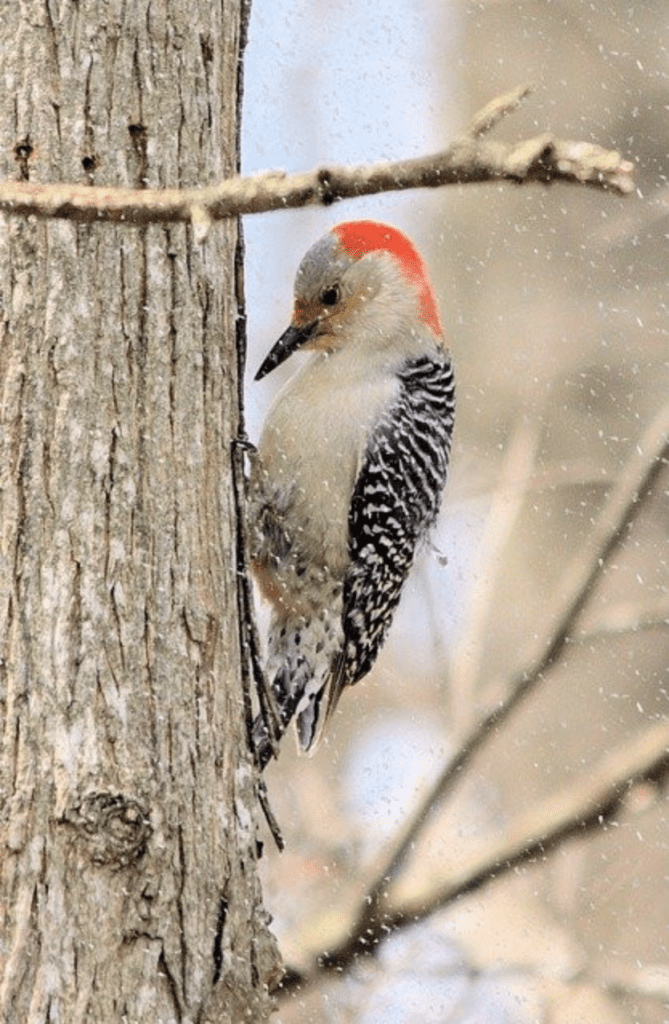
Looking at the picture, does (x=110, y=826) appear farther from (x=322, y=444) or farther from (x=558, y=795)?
(x=558, y=795)

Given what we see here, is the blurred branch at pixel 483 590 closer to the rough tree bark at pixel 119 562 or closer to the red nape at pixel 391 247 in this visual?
the red nape at pixel 391 247

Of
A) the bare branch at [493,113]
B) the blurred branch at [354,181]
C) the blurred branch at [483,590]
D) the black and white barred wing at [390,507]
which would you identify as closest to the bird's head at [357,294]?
the black and white barred wing at [390,507]

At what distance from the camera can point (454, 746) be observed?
13.1 feet

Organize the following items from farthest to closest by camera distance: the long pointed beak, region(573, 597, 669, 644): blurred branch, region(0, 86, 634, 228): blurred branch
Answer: region(573, 597, 669, 644): blurred branch < the long pointed beak < region(0, 86, 634, 228): blurred branch

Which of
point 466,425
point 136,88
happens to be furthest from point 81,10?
point 466,425

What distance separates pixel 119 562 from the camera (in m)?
2.43

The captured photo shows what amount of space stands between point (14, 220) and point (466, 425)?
4.33m

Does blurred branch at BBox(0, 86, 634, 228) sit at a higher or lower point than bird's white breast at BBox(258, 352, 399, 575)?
higher

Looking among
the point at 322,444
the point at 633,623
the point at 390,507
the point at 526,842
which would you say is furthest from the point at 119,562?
the point at 633,623

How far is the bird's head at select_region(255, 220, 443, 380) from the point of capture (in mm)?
3811

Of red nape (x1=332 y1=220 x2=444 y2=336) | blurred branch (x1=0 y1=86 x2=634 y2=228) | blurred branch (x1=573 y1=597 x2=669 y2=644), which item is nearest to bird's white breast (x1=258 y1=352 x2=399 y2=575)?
red nape (x1=332 y1=220 x2=444 y2=336)

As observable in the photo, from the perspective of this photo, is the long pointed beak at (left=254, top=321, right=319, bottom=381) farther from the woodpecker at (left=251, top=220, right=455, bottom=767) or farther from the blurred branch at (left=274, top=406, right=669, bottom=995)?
the blurred branch at (left=274, top=406, right=669, bottom=995)

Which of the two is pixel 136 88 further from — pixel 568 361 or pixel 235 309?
pixel 568 361

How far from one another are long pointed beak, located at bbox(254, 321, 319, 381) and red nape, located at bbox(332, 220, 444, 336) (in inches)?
9.8
